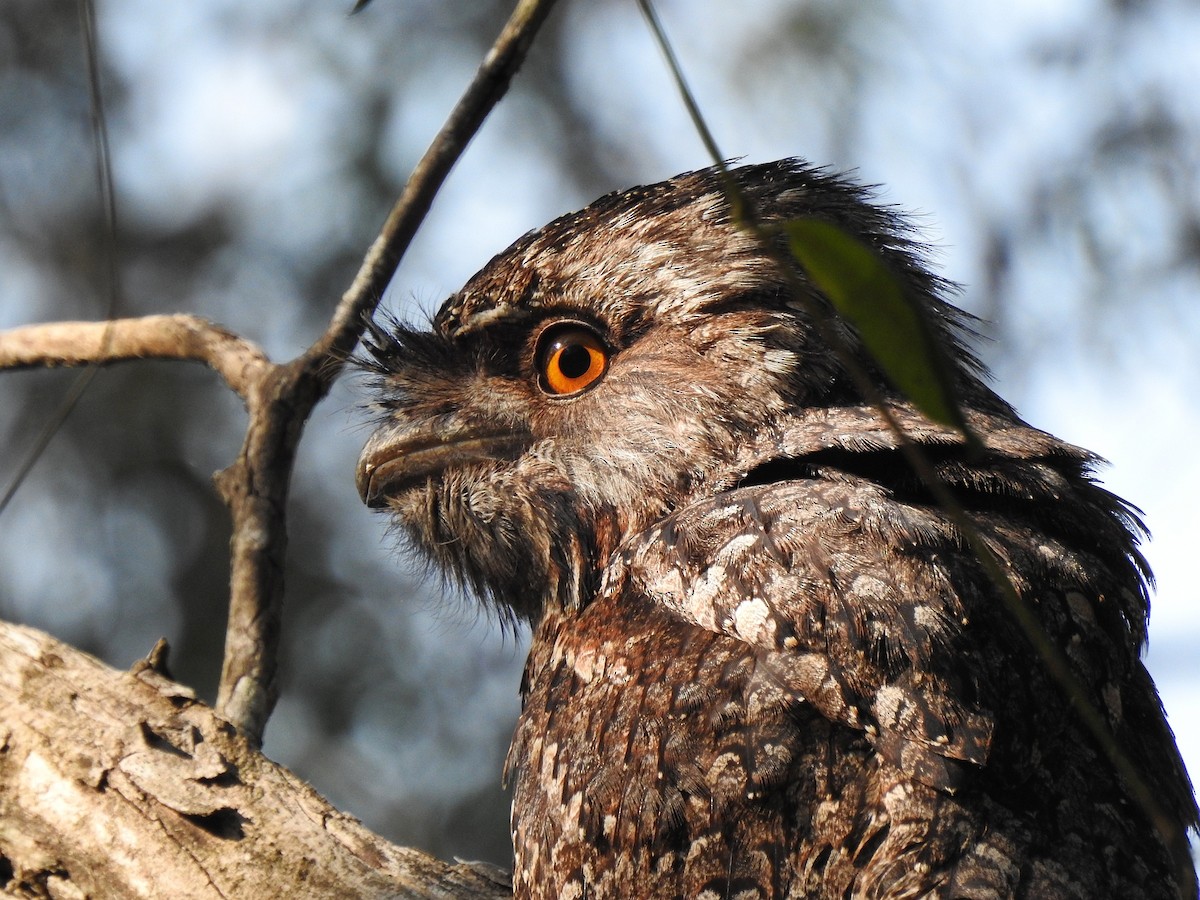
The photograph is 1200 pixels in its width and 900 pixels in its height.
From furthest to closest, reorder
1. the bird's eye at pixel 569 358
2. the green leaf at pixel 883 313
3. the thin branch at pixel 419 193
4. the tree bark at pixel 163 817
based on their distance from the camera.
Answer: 1. the thin branch at pixel 419 193
2. the bird's eye at pixel 569 358
3. the tree bark at pixel 163 817
4. the green leaf at pixel 883 313

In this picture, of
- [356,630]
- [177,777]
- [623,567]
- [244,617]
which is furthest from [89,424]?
[623,567]

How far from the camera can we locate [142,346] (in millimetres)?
4340

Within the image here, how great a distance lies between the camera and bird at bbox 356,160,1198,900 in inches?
89.1

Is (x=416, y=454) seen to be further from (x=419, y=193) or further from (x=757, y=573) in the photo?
(x=757, y=573)

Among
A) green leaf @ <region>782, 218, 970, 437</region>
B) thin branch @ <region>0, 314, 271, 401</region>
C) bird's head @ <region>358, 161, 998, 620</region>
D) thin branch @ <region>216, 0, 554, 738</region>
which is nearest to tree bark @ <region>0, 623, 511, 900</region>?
thin branch @ <region>216, 0, 554, 738</region>

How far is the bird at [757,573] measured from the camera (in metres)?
2.26

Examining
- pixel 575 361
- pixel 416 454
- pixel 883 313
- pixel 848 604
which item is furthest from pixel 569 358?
pixel 883 313

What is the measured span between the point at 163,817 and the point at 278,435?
4.39ft

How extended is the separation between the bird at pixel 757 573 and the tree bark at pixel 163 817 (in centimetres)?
52

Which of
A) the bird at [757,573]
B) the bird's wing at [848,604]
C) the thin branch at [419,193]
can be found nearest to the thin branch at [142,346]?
the thin branch at [419,193]

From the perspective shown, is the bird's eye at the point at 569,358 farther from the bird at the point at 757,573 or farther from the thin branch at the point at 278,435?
the thin branch at the point at 278,435

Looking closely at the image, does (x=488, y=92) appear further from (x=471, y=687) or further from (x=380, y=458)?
(x=471, y=687)

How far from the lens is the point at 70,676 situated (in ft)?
11.4

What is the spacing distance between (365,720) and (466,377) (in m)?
7.63
